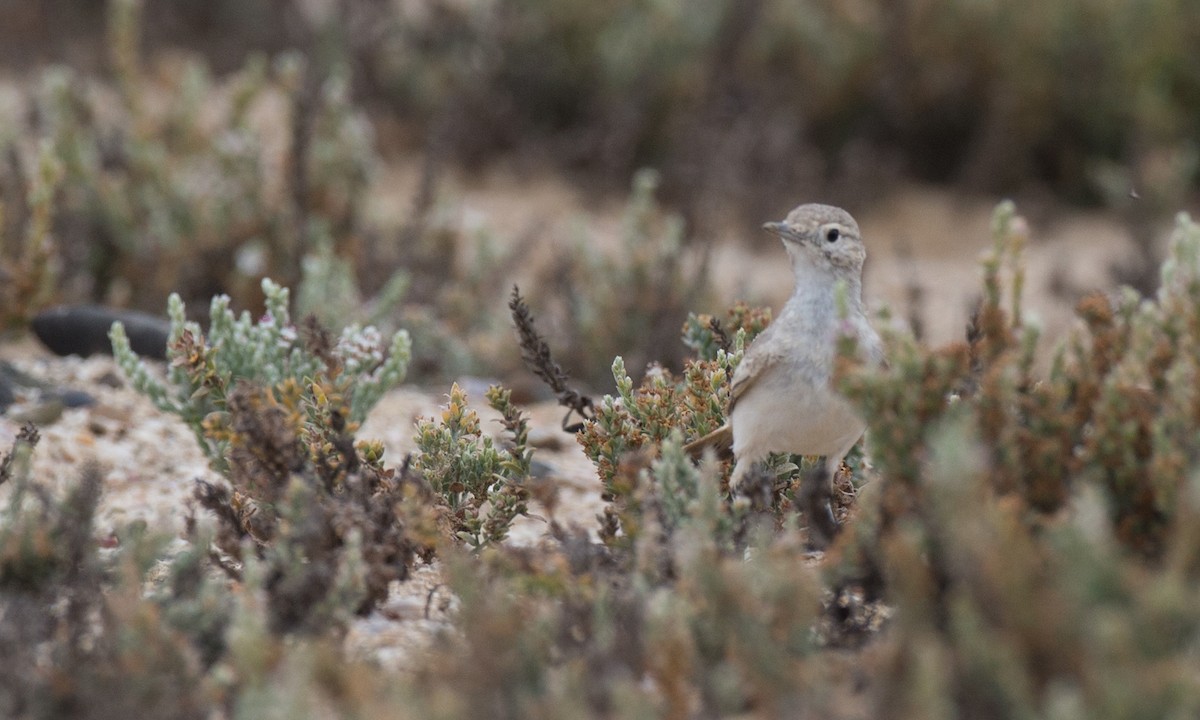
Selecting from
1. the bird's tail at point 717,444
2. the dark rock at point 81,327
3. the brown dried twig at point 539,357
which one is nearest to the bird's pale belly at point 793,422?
the bird's tail at point 717,444

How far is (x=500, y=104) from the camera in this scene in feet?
31.6

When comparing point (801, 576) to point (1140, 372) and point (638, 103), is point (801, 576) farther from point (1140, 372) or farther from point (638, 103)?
point (638, 103)

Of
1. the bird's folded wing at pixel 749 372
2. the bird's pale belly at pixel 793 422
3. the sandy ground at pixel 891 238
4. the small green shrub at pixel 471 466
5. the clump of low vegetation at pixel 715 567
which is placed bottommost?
the clump of low vegetation at pixel 715 567

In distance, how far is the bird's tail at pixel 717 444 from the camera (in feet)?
12.6

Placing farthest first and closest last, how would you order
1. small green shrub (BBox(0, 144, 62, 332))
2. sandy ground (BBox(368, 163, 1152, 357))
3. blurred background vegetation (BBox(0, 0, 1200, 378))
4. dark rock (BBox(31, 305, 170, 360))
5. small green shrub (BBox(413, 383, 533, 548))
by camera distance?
1. blurred background vegetation (BBox(0, 0, 1200, 378))
2. sandy ground (BBox(368, 163, 1152, 357))
3. dark rock (BBox(31, 305, 170, 360))
4. small green shrub (BBox(0, 144, 62, 332))
5. small green shrub (BBox(413, 383, 533, 548))

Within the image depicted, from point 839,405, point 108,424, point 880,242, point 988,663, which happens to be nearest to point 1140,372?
point 839,405

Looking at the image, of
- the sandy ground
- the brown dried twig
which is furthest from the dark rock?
the sandy ground

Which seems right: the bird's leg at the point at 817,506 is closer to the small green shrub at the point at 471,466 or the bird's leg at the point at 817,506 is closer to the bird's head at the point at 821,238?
the small green shrub at the point at 471,466

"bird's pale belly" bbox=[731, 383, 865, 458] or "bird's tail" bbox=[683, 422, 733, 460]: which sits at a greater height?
"bird's tail" bbox=[683, 422, 733, 460]

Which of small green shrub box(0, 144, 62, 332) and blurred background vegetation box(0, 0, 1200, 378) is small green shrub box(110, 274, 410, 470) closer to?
small green shrub box(0, 144, 62, 332)

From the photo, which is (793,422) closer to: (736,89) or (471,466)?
(471,466)

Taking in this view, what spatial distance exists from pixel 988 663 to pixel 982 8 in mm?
7904

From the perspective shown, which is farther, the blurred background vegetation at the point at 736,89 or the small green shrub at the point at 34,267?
the blurred background vegetation at the point at 736,89

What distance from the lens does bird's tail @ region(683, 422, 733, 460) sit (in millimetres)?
3832
